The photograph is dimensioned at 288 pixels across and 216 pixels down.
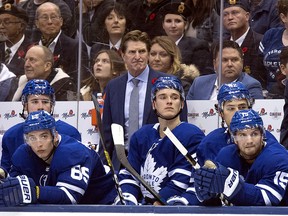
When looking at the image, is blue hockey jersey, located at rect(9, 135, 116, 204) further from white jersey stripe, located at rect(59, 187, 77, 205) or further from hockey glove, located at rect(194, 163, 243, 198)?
hockey glove, located at rect(194, 163, 243, 198)

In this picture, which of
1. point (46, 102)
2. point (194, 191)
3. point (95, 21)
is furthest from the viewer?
point (95, 21)

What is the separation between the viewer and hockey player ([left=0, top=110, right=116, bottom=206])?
6.46 m

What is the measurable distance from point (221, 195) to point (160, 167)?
1056 millimetres

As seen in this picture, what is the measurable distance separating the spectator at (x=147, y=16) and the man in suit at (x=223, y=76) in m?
0.58

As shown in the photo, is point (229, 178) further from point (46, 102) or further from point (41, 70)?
point (41, 70)

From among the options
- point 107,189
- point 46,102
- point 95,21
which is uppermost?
point 95,21

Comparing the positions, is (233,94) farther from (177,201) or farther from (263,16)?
(263,16)

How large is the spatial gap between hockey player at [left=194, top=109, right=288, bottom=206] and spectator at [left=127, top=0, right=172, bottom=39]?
230 centimetres

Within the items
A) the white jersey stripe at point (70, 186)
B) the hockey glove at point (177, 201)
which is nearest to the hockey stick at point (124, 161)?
Answer: the hockey glove at point (177, 201)

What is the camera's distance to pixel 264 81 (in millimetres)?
8320

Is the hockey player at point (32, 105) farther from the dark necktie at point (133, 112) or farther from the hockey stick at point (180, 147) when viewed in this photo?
the hockey stick at point (180, 147)

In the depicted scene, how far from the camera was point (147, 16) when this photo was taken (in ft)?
28.8

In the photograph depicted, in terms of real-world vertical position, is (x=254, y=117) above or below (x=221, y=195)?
above

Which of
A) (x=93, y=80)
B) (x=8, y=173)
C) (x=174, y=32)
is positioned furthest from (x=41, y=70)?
(x=8, y=173)
